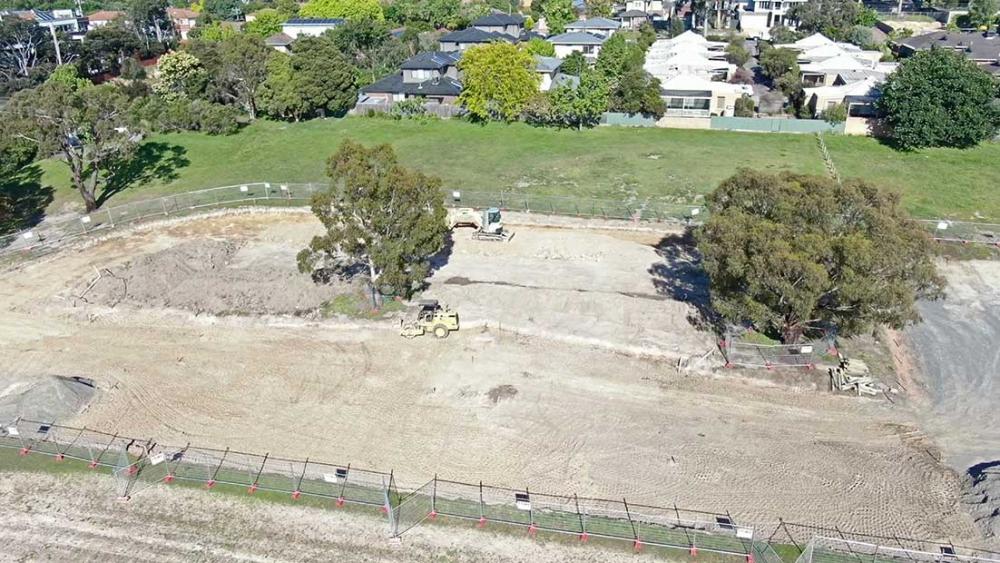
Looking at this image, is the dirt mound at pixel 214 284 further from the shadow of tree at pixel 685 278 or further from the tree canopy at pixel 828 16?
the tree canopy at pixel 828 16

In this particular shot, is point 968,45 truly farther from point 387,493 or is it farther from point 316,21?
point 316,21

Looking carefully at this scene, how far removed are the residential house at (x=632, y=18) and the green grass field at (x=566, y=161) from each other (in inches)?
2426

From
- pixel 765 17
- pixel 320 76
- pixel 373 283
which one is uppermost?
pixel 765 17

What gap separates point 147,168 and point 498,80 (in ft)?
107

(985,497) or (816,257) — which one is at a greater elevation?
(816,257)

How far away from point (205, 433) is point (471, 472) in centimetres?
1091

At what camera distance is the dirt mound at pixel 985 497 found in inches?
827

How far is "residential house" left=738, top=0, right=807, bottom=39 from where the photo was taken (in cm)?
11094

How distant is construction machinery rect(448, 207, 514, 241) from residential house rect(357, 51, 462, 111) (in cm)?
2920

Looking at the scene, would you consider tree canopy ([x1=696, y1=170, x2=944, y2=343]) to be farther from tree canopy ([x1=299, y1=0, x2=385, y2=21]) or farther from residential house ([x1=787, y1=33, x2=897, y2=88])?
tree canopy ([x1=299, y1=0, x2=385, y2=21])

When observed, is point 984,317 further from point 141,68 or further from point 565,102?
point 141,68

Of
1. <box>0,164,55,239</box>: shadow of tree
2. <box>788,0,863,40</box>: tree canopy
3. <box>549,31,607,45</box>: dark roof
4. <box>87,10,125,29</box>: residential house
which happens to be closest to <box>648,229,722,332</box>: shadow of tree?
<box>0,164,55,239</box>: shadow of tree

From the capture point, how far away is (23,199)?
167ft

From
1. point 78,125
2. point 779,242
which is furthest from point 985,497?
point 78,125
